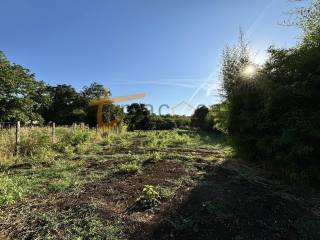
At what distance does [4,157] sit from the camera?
337 inches

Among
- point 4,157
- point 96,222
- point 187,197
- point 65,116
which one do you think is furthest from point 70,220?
point 65,116

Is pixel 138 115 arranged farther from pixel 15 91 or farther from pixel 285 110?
pixel 285 110

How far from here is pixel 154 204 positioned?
4.43 metres

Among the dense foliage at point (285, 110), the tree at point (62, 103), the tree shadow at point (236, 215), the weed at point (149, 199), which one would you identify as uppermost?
the tree at point (62, 103)

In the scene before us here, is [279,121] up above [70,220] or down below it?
above

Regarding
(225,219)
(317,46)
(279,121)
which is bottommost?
(225,219)

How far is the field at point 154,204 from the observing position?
12.0 feet

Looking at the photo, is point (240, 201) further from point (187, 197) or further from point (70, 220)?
point (70, 220)

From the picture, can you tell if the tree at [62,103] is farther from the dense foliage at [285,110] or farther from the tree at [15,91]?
the dense foliage at [285,110]

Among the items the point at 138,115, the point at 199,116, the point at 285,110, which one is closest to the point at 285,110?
the point at 285,110

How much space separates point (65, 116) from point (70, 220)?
36.3 meters

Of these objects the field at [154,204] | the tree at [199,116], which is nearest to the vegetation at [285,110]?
the field at [154,204]

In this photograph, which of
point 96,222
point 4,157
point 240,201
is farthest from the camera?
point 4,157

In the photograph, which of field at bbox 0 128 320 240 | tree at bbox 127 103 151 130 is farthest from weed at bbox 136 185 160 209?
tree at bbox 127 103 151 130
